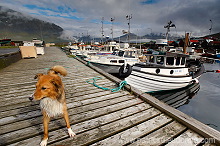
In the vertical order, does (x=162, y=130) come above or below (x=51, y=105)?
below

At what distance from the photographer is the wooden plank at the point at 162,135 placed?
1.86 metres

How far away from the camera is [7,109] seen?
2.71 meters

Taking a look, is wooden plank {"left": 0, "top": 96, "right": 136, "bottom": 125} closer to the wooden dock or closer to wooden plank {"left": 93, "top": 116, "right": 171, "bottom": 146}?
the wooden dock

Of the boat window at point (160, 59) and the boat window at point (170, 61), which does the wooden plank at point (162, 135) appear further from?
the boat window at point (160, 59)

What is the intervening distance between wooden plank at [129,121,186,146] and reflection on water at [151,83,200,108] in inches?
281

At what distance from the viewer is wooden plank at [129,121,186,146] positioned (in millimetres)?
1858

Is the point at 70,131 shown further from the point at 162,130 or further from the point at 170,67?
the point at 170,67

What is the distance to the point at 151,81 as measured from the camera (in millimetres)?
7988

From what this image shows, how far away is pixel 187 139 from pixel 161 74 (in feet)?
Answer: 22.5

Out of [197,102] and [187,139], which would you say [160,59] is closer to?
[197,102]

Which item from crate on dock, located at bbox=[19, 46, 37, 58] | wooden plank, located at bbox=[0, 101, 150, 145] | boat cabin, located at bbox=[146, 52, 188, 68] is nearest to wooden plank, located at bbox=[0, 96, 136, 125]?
wooden plank, located at bbox=[0, 101, 150, 145]

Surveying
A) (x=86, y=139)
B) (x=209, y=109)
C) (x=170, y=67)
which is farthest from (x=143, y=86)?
(x=86, y=139)

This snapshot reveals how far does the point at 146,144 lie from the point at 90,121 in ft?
4.03

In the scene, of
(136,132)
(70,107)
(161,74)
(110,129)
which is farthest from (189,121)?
(161,74)
